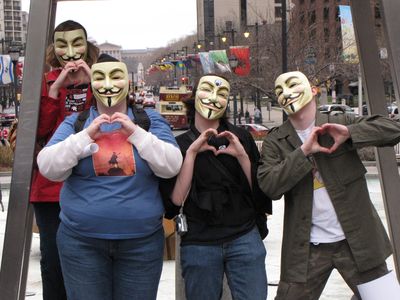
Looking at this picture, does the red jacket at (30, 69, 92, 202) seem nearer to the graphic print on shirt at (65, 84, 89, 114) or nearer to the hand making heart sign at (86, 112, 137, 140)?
the graphic print on shirt at (65, 84, 89, 114)

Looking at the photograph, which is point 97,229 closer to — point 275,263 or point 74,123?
point 74,123

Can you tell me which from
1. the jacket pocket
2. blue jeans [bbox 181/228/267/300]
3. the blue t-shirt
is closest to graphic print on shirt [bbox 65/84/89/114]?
the blue t-shirt

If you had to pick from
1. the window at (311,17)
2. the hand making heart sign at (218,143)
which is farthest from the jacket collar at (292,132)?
the window at (311,17)

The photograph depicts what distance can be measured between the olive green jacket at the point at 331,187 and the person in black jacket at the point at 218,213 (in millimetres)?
126

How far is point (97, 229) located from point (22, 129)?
0.55m

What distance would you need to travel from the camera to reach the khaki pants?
290 cm

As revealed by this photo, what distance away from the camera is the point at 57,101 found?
302cm

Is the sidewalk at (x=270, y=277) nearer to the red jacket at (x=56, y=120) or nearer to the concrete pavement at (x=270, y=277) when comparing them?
the concrete pavement at (x=270, y=277)

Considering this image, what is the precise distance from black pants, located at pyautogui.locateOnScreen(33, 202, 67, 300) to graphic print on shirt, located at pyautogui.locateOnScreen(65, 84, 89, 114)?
1.52ft

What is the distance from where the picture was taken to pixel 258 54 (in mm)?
27250

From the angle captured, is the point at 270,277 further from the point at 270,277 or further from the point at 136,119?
the point at 136,119

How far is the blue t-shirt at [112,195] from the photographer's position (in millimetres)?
2609

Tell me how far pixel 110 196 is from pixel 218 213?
1.64 feet

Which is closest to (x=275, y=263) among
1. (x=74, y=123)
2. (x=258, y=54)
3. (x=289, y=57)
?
(x=74, y=123)
